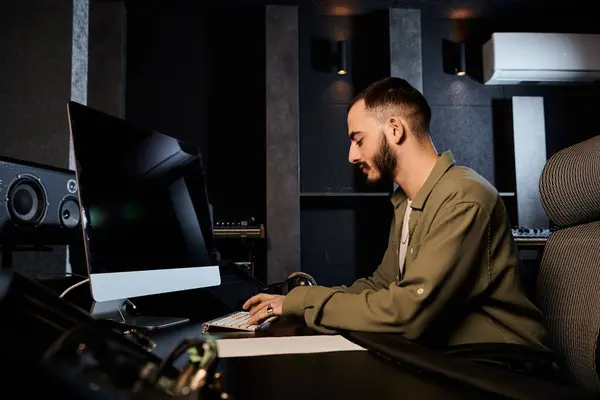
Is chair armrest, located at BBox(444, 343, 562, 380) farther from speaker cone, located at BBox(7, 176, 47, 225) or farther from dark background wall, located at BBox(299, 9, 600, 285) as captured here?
dark background wall, located at BBox(299, 9, 600, 285)

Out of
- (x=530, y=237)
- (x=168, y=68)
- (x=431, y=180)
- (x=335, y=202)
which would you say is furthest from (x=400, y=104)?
(x=168, y=68)

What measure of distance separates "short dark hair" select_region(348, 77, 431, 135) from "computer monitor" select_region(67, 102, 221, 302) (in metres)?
0.59

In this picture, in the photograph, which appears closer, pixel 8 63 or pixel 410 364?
pixel 410 364

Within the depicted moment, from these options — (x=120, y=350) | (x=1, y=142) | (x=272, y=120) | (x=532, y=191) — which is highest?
(x=272, y=120)

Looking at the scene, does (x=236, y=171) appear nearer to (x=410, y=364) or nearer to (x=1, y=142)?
(x=1, y=142)

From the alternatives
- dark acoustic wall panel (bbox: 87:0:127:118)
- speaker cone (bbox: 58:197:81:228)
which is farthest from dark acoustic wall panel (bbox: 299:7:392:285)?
speaker cone (bbox: 58:197:81:228)

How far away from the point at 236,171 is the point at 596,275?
319 cm

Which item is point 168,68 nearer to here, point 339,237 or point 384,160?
point 339,237

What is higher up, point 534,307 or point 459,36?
point 459,36

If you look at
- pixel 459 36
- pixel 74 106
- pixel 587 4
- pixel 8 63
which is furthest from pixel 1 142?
pixel 587 4

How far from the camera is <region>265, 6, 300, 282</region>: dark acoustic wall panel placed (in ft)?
12.1

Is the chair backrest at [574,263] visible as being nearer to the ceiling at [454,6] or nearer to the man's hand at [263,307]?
the man's hand at [263,307]

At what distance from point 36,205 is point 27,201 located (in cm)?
4

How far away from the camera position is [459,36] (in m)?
4.28
